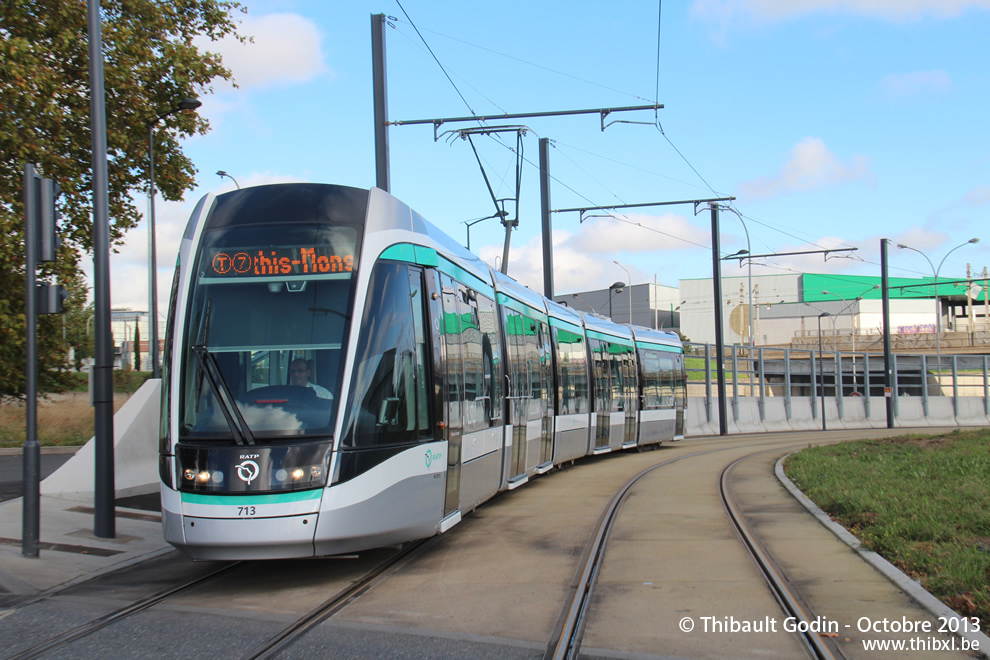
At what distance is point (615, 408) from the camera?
68.6 feet

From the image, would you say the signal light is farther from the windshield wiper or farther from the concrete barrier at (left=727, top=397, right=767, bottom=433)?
the concrete barrier at (left=727, top=397, right=767, bottom=433)

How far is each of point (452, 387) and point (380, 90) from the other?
781 cm

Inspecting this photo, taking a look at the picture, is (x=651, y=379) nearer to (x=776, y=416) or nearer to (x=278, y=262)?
(x=278, y=262)

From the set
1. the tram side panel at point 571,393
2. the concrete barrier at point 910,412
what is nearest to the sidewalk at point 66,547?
the tram side panel at point 571,393

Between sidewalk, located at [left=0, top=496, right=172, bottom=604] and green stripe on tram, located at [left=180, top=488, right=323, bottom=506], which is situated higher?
green stripe on tram, located at [left=180, top=488, right=323, bottom=506]

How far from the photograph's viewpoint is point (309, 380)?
716cm

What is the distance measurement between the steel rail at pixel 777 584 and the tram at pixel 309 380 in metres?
2.87

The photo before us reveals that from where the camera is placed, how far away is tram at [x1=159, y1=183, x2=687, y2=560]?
689cm

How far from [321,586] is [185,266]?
286 centimetres

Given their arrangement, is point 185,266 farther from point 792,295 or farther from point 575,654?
point 792,295

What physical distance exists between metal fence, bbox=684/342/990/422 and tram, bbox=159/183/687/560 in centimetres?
2789

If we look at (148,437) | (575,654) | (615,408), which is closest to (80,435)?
(148,437)

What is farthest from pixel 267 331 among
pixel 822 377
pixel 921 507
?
pixel 822 377

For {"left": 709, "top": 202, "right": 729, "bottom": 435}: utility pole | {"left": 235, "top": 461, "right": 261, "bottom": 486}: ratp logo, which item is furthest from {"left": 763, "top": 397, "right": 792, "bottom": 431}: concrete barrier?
{"left": 235, "top": 461, "right": 261, "bottom": 486}: ratp logo
